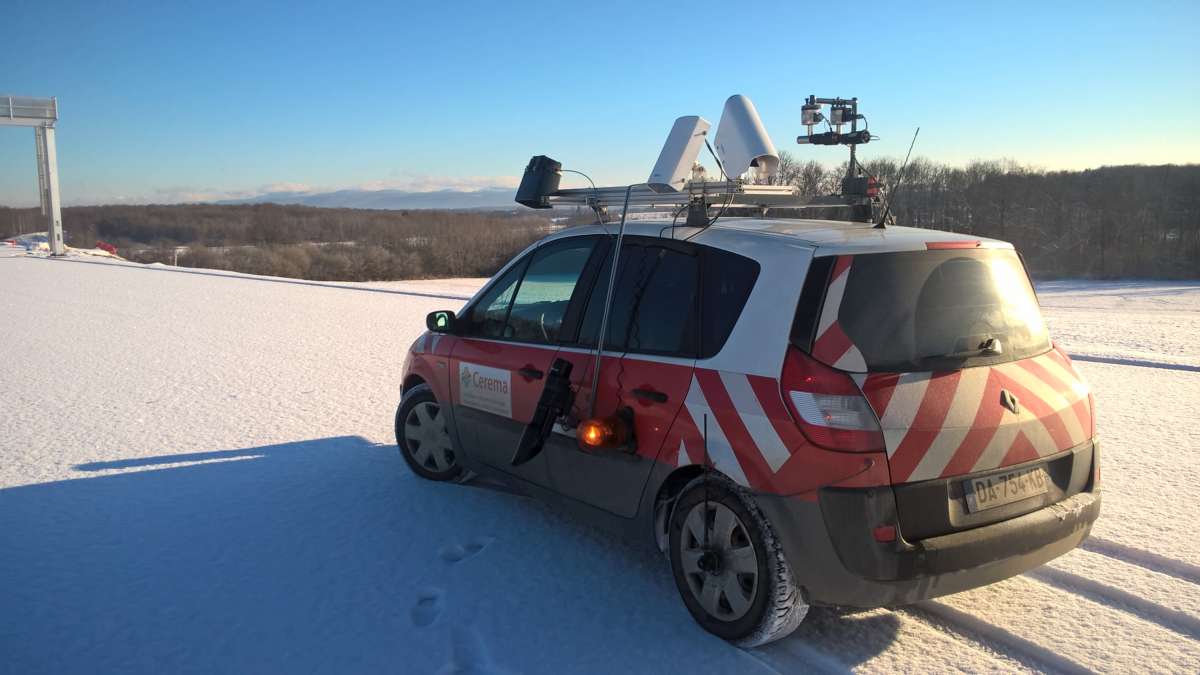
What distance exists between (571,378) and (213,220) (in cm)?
10050

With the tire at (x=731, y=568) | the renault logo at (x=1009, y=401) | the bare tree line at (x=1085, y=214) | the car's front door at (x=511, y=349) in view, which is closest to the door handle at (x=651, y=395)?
the tire at (x=731, y=568)

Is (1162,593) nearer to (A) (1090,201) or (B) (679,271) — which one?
(B) (679,271)

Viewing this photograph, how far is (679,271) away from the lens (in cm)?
364

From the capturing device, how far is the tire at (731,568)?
3074 millimetres

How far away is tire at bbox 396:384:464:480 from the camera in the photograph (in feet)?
17.2

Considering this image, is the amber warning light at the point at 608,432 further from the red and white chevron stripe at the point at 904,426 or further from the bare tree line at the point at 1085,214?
the bare tree line at the point at 1085,214

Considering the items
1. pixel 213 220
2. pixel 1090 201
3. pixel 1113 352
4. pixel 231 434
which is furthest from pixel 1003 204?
pixel 213 220

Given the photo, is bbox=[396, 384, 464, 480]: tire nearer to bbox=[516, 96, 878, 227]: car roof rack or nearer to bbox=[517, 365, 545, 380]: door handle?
bbox=[517, 365, 545, 380]: door handle

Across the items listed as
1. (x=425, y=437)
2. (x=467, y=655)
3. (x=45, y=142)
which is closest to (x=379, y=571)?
(x=467, y=655)

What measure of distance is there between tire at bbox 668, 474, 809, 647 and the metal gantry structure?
4372cm

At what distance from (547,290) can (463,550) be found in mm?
1430

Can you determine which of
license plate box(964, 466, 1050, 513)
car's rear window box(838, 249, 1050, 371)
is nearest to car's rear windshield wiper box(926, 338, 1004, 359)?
car's rear window box(838, 249, 1050, 371)

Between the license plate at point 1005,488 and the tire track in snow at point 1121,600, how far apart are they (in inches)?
29.1

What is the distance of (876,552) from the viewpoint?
2854mm
